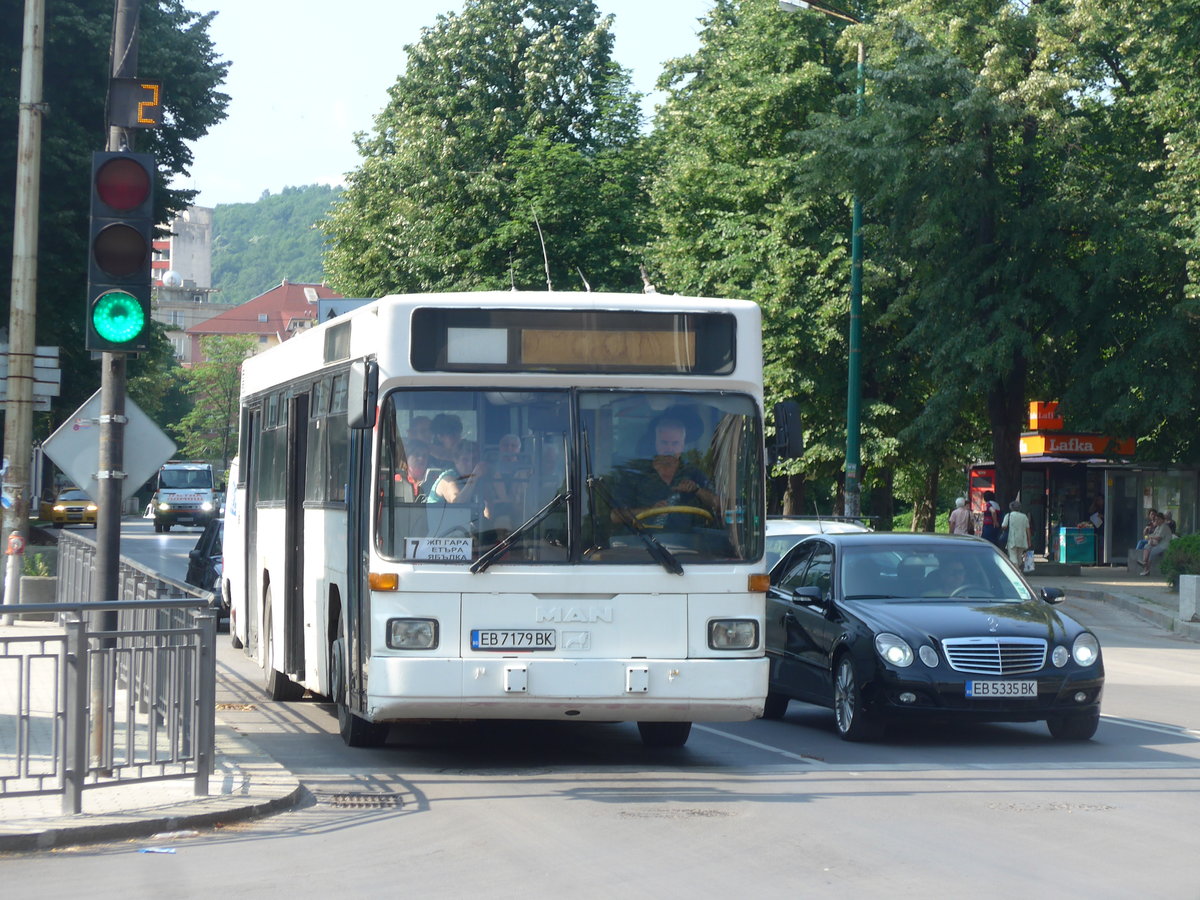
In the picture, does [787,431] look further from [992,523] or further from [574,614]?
[992,523]

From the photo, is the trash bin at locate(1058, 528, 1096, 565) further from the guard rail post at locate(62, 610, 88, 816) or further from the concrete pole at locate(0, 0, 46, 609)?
the guard rail post at locate(62, 610, 88, 816)

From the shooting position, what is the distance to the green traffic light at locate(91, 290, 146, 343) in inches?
378

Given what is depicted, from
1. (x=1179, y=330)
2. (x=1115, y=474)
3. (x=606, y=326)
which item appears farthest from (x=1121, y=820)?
(x=1115, y=474)

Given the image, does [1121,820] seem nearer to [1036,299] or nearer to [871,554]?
[871,554]

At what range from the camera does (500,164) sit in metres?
44.3

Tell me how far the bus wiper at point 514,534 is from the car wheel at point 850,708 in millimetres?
3136

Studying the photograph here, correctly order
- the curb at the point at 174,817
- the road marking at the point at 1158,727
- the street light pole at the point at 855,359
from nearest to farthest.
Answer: the curb at the point at 174,817
the road marking at the point at 1158,727
the street light pole at the point at 855,359

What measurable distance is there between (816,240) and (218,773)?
3084cm

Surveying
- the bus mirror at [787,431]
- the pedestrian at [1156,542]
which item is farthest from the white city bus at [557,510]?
the pedestrian at [1156,542]

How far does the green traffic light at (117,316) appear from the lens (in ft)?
31.5

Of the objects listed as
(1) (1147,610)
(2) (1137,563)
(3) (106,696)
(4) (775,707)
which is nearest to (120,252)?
(3) (106,696)

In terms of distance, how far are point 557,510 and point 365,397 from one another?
129 cm

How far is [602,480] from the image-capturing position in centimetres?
1016

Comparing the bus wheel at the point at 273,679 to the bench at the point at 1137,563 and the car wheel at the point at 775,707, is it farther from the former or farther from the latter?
the bench at the point at 1137,563
